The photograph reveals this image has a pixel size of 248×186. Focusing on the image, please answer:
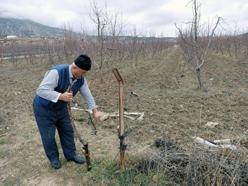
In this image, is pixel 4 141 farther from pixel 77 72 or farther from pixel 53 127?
pixel 77 72

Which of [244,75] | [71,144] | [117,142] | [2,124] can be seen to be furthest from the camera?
[244,75]

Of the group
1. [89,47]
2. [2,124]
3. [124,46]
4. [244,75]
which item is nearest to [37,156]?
[2,124]

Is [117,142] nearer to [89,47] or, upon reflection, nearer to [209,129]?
[209,129]

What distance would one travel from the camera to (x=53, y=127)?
3912 mm

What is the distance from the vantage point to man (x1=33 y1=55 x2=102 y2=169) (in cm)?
348

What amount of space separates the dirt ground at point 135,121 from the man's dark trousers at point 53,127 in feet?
0.79

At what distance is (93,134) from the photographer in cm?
548

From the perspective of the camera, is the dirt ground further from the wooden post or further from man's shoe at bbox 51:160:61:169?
the wooden post

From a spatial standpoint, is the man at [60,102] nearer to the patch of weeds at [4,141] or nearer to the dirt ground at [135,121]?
the dirt ground at [135,121]

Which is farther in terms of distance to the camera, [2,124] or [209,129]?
[2,124]

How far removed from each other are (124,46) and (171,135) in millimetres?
16886

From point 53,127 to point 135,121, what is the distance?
98.5 inches

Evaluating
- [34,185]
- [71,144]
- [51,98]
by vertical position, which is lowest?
[34,185]

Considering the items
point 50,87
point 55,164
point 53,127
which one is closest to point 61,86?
Result: point 50,87
